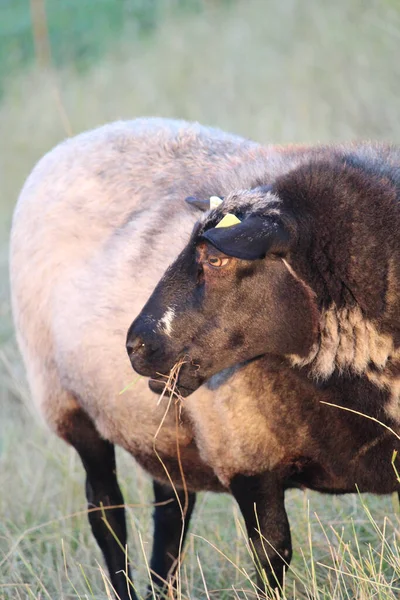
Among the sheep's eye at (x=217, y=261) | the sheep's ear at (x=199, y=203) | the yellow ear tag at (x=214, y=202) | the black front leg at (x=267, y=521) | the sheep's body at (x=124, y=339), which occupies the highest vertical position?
the yellow ear tag at (x=214, y=202)

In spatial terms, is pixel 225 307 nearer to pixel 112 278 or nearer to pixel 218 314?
pixel 218 314

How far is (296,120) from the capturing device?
10.8 metres

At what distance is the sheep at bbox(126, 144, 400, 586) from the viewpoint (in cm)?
365

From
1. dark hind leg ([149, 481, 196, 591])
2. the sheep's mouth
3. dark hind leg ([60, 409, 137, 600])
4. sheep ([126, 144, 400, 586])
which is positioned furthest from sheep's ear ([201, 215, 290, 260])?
dark hind leg ([149, 481, 196, 591])

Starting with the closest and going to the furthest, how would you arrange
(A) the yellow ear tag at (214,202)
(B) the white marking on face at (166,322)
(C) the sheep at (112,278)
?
(B) the white marking on face at (166,322) → (A) the yellow ear tag at (214,202) → (C) the sheep at (112,278)

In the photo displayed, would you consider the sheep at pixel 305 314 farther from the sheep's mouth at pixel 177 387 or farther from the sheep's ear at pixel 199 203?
the sheep's ear at pixel 199 203

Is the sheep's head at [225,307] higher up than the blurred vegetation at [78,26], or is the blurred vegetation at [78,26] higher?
the sheep's head at [225,307]

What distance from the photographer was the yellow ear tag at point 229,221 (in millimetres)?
3618

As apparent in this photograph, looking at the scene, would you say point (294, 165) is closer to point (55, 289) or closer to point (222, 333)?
point (222, 333)

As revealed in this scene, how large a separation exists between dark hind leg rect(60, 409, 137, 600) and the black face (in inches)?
53.2

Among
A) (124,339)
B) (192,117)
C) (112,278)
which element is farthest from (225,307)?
(192,117)

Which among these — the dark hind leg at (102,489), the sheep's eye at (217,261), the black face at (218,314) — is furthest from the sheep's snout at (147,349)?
the dark hind leg at (102,489)

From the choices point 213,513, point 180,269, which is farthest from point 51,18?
point 180,269

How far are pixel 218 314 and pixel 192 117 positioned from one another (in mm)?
8747
